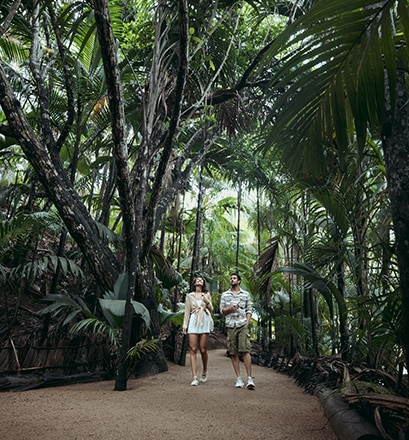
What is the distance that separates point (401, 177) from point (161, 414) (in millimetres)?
2412

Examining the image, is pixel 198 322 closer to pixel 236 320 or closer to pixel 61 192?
pixel 236 320

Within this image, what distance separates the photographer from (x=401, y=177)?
5.54ft

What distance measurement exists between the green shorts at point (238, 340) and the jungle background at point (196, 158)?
2.95ft

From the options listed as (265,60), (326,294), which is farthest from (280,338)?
(265,60)

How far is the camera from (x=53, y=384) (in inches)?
151

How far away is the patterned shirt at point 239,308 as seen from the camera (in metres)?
4.44

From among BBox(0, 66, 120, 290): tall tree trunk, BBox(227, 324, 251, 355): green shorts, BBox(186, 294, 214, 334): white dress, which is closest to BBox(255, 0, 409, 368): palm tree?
BBox(227, 324, 251, 355): green shorts

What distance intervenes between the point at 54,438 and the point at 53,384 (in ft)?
6.47

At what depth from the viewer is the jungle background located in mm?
1687

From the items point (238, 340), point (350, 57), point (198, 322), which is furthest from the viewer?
point (198, 322)

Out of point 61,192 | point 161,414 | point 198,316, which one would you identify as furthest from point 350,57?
point 198,316

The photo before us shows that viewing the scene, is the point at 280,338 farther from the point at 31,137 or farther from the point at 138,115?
the point at 31,137

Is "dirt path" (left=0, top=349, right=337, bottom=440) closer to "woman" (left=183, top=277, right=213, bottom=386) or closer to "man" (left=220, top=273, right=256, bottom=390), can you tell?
"man" (left=220, top=273, right=256, bottom=390)

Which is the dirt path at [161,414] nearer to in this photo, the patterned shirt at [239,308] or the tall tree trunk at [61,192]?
the patterned shirt at [239,308]
